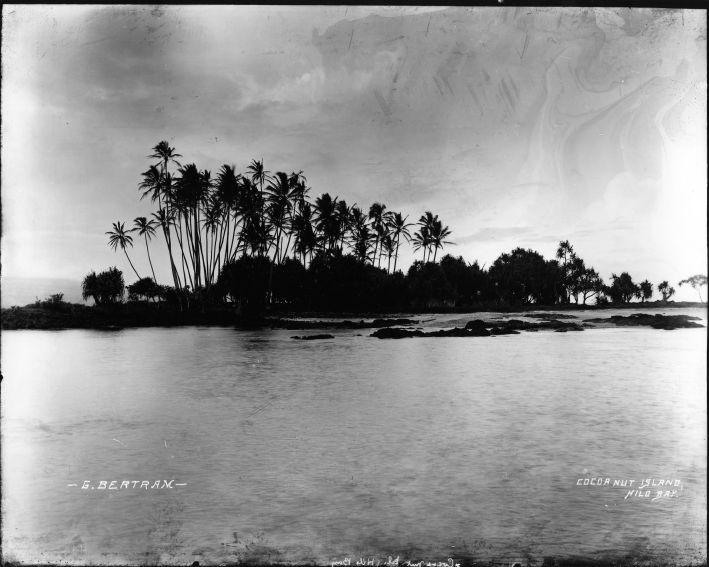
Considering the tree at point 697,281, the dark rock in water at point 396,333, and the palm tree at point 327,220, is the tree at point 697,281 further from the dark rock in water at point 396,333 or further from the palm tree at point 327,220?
the dark rock in water at point 396,333

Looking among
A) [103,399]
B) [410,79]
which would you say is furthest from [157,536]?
[410,79]

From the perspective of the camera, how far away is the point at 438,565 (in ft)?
15.1

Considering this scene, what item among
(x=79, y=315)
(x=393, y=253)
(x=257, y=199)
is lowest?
(x=79, y=315)

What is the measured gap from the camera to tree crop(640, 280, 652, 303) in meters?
7.28

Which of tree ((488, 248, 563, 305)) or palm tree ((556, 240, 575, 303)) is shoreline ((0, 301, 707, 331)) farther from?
palm tree ((556, 240, 575, 303))

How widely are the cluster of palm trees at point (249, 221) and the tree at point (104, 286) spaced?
475 mm

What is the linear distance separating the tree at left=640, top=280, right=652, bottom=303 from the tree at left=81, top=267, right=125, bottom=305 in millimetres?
7044

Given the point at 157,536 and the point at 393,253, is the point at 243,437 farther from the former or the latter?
the point at 393,253

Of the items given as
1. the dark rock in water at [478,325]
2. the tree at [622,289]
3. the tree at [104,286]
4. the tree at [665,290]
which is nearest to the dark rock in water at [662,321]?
the tree at [622,289]

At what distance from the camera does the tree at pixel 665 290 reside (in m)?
6.84

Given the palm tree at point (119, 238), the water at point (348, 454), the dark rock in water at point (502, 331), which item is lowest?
the water at point (348, 454)

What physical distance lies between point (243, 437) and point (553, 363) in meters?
6.24

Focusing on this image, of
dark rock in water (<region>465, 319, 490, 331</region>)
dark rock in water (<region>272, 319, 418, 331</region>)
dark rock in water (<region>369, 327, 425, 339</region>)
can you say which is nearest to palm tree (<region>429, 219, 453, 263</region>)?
dark rock in water (<region>465, 319, 490, 331</region>)

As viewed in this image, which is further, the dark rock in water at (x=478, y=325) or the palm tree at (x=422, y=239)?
the dark rock in water at (x=478, y=325)
